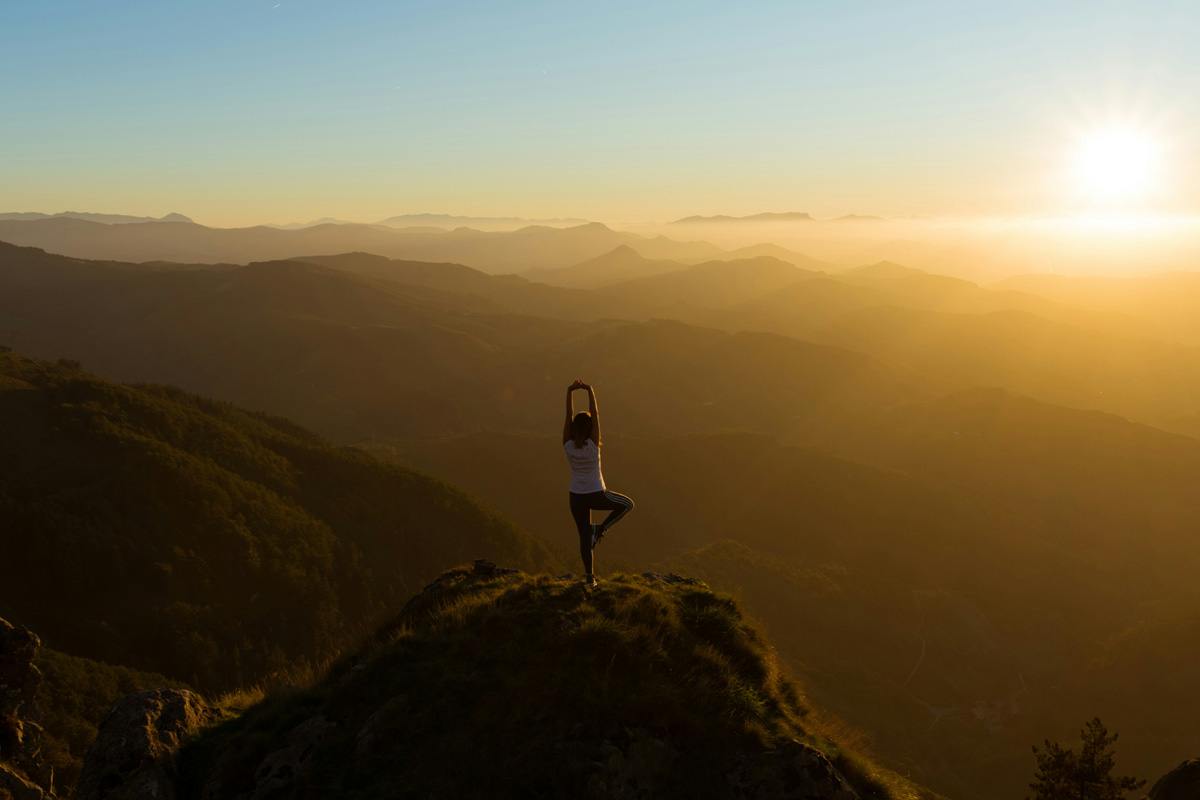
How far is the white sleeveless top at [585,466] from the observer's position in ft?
31.2

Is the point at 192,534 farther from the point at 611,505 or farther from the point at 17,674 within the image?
the point at 611,505

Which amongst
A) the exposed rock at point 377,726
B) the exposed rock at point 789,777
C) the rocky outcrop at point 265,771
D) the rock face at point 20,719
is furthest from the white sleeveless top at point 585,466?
the rock face at point 20,719

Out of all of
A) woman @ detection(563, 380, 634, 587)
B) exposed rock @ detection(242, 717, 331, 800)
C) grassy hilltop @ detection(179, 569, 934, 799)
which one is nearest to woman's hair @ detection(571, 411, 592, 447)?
woman @ detection(563, 380, 634, 587)

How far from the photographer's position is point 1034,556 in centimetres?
7169

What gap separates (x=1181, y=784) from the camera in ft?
27.5

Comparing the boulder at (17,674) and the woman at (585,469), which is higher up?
the woman at (585,469)

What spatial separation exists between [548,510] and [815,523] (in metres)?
30.1

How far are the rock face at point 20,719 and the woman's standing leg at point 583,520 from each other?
7531mm

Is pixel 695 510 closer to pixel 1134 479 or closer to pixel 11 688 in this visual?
pixel 1134 479

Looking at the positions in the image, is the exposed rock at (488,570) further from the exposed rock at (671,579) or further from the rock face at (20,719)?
the rock face at (20,719)

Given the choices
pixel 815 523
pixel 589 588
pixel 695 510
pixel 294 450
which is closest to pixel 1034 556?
pixel 815 523

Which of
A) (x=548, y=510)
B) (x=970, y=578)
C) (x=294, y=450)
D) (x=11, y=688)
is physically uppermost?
(x=11, y=688)

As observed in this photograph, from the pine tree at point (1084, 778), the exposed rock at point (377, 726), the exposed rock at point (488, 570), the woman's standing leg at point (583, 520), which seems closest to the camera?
the exposed rock at point (377, 726)

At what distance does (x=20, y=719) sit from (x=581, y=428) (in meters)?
8.94
